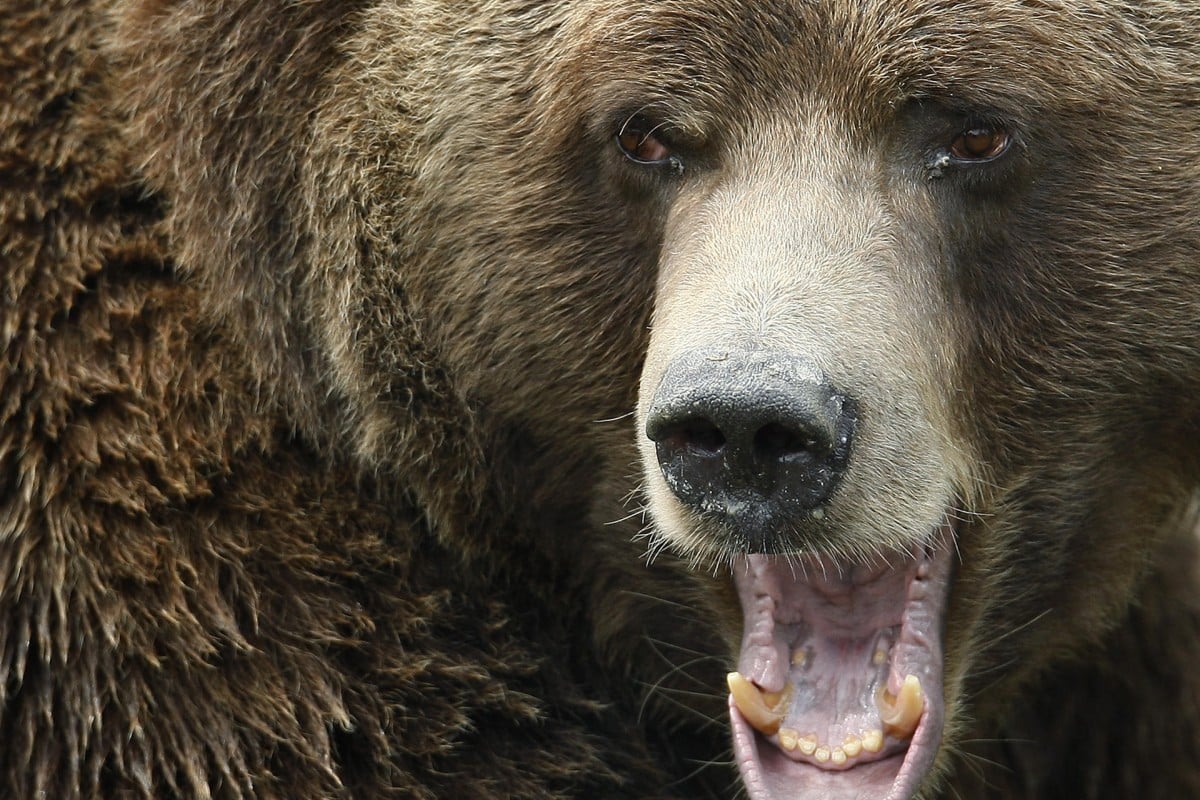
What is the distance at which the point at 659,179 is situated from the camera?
4.03 m

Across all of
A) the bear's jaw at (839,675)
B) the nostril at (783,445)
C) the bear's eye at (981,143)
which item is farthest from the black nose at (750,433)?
the bear's eye at (981,143)

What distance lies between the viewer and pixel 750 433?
3373mm

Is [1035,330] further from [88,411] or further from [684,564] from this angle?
[88,411]

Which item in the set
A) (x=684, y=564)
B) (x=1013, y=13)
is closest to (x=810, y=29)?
(x=1013, y=13)

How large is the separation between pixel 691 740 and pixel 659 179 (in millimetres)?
1626

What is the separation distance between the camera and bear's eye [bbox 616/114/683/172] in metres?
3.98

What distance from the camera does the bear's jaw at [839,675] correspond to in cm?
376

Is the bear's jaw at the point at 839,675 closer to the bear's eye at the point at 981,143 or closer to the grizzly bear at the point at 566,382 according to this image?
the grizzly bear at the point at 566,382

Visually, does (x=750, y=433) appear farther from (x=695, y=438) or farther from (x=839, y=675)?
(x=839, y=675)

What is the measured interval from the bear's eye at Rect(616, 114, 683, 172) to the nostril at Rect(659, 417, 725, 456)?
0.79 meters

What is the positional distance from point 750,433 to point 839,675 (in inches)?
33.1

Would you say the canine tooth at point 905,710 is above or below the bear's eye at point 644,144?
below

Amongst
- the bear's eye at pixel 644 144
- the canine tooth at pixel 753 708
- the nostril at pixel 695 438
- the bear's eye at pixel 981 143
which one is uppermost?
the bear's eye at pixel 981 143

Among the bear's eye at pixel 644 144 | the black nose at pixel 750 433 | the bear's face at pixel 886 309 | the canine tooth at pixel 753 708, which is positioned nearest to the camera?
the black nose at pixel 750 433
